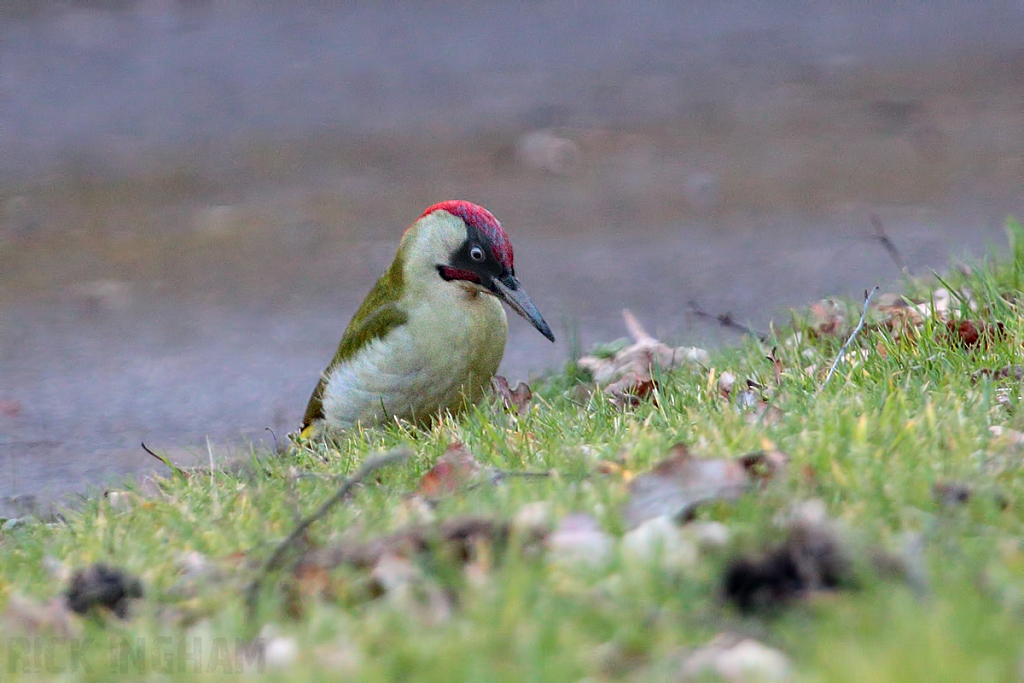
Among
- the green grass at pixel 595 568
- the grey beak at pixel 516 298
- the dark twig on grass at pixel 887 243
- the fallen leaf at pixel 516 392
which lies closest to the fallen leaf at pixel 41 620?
the green grass at pixel 595 568

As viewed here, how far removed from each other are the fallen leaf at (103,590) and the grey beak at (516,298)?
2245mm

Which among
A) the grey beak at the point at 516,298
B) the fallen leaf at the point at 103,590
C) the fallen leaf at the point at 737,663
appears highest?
the fallen leaf at the point at 737,663

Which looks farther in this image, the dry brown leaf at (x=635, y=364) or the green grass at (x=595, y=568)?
the dry brown leaf at (x=635, y=364)

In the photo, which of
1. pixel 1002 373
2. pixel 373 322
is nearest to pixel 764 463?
pixel 1002 373

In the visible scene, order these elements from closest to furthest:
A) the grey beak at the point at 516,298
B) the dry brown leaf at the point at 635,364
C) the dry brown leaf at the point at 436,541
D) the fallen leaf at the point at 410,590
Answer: the fallen leaf at the point at 410,590 → the dry brown leaf at the point at 436,541 → the dry brown leaf at the point at 635,364 → the grey beak at the point at 516,298

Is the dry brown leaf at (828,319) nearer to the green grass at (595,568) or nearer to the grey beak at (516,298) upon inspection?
the green grass at (595,568)

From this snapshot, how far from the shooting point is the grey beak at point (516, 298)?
4594mm

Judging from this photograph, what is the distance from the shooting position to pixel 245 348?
20.8 ft

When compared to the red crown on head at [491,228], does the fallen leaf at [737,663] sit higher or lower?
higher

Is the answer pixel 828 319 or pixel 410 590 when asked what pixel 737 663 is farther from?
pixel 828 319

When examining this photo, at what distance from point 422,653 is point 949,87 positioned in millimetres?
8625

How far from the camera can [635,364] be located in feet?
15.9

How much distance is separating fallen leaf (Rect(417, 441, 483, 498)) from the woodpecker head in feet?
4.29

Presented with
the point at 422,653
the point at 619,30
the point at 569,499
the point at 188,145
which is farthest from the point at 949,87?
the point at 422,653
